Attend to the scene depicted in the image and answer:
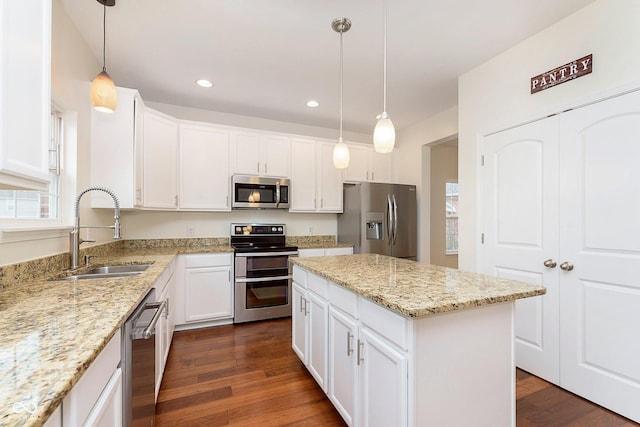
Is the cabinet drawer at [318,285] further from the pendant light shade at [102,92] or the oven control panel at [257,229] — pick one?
the oven control panel at [257,229]

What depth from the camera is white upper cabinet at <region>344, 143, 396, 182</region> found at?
4238mm

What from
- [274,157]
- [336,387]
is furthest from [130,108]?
[336,387]

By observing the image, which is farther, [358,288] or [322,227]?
[322,227]

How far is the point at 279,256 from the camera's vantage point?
11.3 ft

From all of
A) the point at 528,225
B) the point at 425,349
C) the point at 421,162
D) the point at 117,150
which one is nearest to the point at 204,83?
the point at 117,150

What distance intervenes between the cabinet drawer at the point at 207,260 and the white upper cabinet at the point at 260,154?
1.09m

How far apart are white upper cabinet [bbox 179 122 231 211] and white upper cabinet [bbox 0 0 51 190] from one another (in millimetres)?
2235

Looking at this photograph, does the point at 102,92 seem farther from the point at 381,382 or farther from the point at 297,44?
the point at 381,382

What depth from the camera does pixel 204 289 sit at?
10.4ft

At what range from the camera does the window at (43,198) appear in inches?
61.8

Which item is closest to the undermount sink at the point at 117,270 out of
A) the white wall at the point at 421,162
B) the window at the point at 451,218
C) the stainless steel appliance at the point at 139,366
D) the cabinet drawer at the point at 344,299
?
the stainless steel appliance at the point at 139,366

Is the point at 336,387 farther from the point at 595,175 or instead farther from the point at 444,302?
the point at 595,175

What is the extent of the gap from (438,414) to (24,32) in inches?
84.6

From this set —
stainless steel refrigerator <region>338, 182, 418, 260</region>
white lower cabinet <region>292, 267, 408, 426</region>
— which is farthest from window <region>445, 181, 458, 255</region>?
white lower cabinet <region>292, 267, 408, 426</region>
